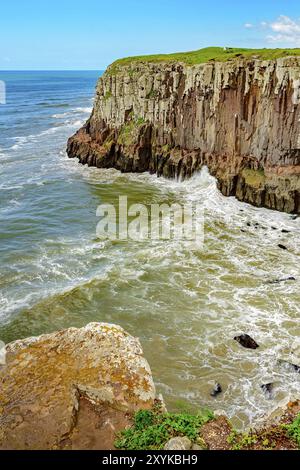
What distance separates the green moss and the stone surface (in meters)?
28.9

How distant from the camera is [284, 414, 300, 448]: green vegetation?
8750mm

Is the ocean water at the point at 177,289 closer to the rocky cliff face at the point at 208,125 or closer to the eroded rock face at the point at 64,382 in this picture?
the rocky cliff face at the point at 208,125

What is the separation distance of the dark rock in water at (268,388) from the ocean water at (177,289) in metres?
0.23

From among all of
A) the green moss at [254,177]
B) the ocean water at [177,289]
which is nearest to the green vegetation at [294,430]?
the ocean water at [177,289]

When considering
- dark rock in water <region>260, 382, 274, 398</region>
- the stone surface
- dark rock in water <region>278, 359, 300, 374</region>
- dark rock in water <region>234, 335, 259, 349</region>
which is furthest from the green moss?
the stone surface

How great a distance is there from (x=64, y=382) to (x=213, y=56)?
40.2 meters

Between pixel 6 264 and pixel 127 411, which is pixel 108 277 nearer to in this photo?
pixel 6 264

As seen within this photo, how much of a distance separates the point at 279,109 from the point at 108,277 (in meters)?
21.1

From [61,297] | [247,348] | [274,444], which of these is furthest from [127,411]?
[61,297]

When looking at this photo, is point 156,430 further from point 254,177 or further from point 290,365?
point 254,177

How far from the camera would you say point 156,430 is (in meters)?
9.05

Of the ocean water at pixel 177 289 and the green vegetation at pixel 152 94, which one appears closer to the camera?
the ocean water at pixel 177 289

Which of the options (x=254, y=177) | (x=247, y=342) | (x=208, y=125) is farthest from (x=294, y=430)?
(x=208, y=125)

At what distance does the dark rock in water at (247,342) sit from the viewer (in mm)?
17288
